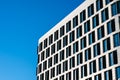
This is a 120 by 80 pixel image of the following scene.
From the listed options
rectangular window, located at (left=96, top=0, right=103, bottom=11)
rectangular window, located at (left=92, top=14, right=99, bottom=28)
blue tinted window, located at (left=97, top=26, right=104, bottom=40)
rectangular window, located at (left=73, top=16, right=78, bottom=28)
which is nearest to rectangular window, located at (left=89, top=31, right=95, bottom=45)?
rectangular window, located at (left=92, top=14, right=99, bottom=28)

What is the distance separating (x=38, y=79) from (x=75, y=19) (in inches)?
927

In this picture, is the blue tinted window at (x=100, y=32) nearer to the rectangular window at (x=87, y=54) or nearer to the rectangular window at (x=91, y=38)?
the rectangular window at (x=91, y=38)

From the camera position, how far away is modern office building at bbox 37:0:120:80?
67375 millimetres

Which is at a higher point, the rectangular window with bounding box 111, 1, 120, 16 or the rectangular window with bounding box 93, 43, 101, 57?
the rectangular window with bounding box 111, 1, 120, 16

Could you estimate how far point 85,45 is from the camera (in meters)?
76.4

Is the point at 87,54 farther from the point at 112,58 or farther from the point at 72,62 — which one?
the point at 112,58

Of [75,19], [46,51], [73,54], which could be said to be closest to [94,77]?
[73,54]

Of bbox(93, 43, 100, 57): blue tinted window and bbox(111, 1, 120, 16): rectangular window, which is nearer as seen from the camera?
bbox(111, 1, 120, 16): rectangular window

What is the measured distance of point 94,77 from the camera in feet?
232

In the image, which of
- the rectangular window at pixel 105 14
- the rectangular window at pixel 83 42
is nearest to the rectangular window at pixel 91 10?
the rectangular window at pixel 105 14

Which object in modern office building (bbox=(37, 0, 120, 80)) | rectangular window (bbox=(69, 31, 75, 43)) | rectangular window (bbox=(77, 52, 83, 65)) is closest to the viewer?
modern office building (bbox=(37, 0, 120, 80))

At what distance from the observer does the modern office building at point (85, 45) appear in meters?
67.4

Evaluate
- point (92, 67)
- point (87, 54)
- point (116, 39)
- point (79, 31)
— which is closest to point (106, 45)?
point (116, 39)

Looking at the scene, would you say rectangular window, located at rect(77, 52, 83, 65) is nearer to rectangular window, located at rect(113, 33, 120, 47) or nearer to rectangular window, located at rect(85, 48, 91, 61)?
rectangular window, located at rect(85, 48, 91, 61)
